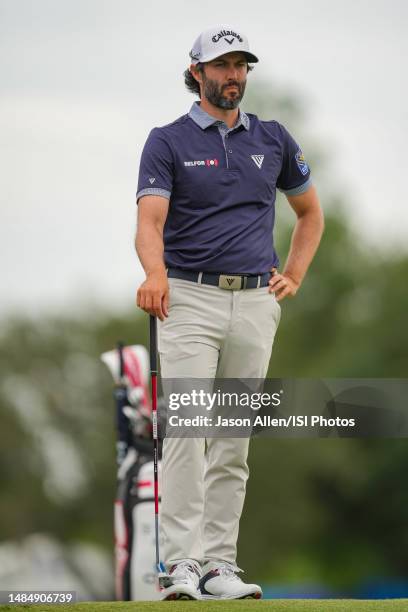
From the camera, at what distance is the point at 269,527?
173 ft

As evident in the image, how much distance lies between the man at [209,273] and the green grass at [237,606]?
147 mm

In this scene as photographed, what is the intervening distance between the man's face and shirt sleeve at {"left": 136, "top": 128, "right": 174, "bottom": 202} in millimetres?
340

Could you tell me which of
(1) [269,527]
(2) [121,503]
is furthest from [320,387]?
(1) [269,527]

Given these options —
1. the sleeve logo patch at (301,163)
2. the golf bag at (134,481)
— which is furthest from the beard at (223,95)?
the golf bag at (134,481)

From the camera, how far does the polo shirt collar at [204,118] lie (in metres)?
7.71

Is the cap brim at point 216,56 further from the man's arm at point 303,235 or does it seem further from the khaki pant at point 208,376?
the khaki pant at point 208,376

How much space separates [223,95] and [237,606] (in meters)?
2.49

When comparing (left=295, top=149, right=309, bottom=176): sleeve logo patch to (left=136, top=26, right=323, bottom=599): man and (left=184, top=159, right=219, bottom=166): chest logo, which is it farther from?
(left=184, top=159, right=219, bottom=166): chest logo

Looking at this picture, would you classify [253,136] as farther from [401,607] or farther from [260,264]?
[401,607]

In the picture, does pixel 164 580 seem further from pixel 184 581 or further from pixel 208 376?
pixel 208 376

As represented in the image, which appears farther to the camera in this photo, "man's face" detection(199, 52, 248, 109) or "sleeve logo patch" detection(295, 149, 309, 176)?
"sleeve logo patch" detection(295, 149, 309, 176)

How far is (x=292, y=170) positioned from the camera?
26.6 ft

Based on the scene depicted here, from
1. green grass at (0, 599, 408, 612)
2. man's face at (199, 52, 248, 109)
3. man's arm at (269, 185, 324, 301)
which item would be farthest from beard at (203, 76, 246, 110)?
green grass at (0, 599, 408, 612)

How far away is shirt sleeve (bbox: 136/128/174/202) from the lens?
756cm
